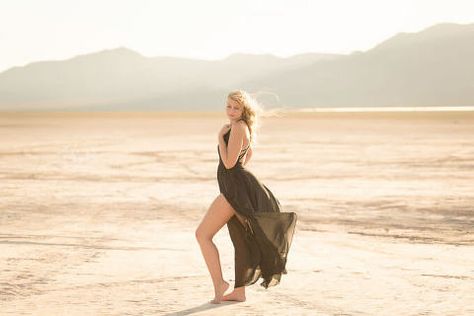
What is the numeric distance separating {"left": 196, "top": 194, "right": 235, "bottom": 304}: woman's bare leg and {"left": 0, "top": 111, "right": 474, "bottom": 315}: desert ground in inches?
7.2

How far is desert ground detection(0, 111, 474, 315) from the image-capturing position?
654cm

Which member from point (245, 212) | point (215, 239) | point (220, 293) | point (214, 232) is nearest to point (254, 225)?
point (245, 212)

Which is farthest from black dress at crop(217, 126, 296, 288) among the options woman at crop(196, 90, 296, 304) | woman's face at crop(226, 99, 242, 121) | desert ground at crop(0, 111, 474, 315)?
desert ground at crop(0, 111, 474, 315)

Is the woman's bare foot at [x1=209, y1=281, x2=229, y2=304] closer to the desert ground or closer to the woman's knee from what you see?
the desert ground

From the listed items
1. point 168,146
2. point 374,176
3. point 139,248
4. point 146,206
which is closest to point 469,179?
point 374,176

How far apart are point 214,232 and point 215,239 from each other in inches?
133

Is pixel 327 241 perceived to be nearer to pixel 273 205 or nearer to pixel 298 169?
pixel 273 205

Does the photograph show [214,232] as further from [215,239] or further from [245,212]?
[215,239]

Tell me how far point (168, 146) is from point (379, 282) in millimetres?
22780

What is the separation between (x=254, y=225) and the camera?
6.14m

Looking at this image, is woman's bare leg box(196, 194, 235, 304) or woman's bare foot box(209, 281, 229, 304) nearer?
woman's bare leg box(196, 194, 235, 304)

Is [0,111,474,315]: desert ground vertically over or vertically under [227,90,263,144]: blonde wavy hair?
under

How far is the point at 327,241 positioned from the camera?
380 inches

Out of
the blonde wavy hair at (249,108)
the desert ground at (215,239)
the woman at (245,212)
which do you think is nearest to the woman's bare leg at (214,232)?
the woman at (245,212)
